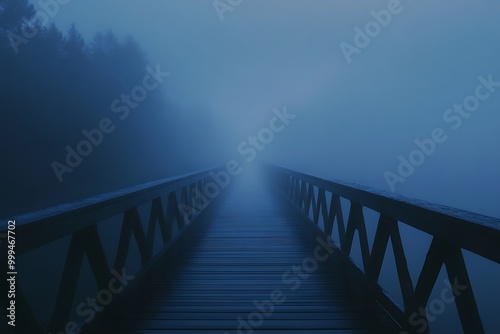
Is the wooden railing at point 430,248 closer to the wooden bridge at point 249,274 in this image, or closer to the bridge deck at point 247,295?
the wooden bridge at point 249,274

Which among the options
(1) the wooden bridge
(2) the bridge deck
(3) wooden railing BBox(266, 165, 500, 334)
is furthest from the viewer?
(2) the bridge deck

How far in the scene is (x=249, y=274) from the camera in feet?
14.3

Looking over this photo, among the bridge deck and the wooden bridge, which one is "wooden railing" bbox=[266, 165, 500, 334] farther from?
the bridge deck

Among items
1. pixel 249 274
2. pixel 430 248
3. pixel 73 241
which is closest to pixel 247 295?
pixel 249 274

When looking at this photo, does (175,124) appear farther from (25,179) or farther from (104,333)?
(104,333)

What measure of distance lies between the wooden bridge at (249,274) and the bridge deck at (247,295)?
1 centimetres

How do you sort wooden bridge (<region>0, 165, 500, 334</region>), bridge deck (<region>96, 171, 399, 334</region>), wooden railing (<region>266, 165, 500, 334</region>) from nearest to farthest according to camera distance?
wooden railing (<region>266, 165, 500, 334</region>), wooden bridge (<region>0, 165, 500, 334</region>), bridge deck (<region>96, 171, 399, 334</region>)

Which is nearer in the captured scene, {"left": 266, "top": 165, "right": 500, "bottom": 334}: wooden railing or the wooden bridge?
{"left": 266, "top": 165, "right": 500, "bottom": 334}: wooden railing

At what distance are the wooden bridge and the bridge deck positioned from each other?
0.01m

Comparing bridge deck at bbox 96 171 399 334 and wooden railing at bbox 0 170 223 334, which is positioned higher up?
wooden railing at bbox 0 170 223 334

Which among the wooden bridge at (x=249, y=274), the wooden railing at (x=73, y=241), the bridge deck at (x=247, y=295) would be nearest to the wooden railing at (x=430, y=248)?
the wooden bridge at (x=249, y=274)

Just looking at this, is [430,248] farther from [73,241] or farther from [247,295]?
[73,241]

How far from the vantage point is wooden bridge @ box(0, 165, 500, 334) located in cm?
188

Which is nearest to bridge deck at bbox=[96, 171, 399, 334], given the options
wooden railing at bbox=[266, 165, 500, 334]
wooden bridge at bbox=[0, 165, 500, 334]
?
wooden bridge at bbox=[0, 165, 500, 334]
